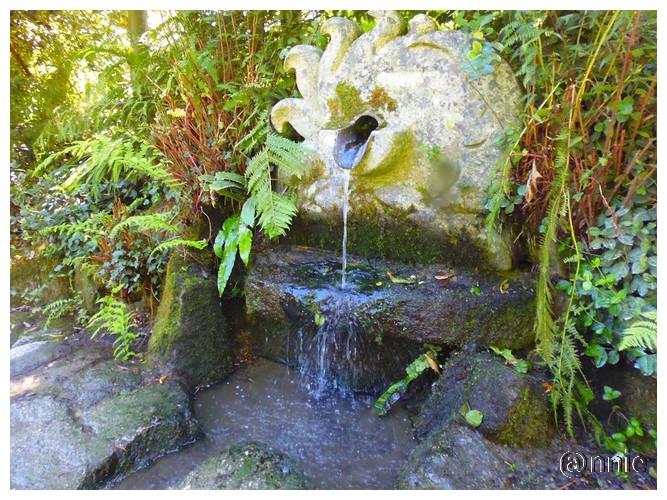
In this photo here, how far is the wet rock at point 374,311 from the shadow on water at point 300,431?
8.9 inches

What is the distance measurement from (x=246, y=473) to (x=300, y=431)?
681mm

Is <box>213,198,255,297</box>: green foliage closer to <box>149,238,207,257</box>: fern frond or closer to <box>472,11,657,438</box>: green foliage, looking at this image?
<box>149,238,207,257</box>: fern frond

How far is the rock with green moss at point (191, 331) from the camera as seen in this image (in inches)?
115

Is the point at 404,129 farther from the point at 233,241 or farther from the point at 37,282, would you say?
the point at 37,282

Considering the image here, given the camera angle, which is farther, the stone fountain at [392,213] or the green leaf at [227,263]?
the green leaf at [227,263]

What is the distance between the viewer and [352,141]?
3127 mm

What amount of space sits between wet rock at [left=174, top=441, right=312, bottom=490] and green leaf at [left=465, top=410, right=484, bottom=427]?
0.92 meters

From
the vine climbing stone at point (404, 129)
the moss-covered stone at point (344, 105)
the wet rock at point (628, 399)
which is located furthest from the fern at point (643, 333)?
the moss-covered stone at point (344, 105)

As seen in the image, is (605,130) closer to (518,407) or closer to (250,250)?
(518,407)

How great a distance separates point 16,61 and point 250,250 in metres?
4.07

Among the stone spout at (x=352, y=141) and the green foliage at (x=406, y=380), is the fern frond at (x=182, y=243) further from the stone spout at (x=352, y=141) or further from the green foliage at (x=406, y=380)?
the green foliage at (x=406, y=380)

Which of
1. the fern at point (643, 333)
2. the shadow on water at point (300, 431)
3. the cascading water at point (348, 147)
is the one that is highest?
the cascading water at point (348, 147)

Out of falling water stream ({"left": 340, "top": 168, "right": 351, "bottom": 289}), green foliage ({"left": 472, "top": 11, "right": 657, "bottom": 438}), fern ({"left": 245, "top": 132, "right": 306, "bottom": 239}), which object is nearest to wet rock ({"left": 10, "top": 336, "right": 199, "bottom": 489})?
fern ({"left": 245, "top": 132, "right": 306, "bottom": 239})
